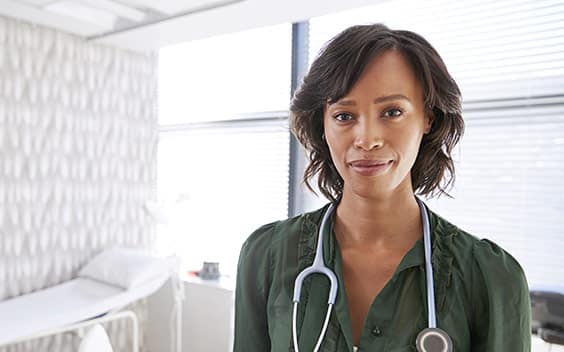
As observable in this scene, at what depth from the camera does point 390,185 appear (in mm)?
892

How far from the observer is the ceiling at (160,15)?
2342 millimetres

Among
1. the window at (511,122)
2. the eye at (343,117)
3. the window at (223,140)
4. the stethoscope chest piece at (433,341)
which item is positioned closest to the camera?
the stethoscope chest piece at (433,341)

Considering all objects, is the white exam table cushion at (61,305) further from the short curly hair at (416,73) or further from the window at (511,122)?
the short curly hair at (416,73)

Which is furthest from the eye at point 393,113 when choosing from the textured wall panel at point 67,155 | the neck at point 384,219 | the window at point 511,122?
the textured wall panel at point 67,155

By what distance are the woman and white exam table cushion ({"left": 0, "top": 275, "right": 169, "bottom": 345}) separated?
1.60 meters

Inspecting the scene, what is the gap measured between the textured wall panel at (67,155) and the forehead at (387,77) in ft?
8.00

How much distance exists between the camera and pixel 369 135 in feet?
2.82

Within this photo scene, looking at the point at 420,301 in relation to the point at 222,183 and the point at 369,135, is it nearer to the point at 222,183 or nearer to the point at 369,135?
the point at 369,135

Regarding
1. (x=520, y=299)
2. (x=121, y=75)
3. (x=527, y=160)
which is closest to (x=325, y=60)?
(x=520, y=299)

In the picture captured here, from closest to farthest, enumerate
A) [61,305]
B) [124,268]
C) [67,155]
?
[61,305] < [124,268] < [67,155]

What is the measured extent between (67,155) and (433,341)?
2.65 meters

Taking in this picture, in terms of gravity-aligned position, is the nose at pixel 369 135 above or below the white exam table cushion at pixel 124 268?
above

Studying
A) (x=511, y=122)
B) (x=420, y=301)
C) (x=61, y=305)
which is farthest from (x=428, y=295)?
(x=61, y=305)

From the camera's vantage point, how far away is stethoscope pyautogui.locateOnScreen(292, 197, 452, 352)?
0.81 metres
